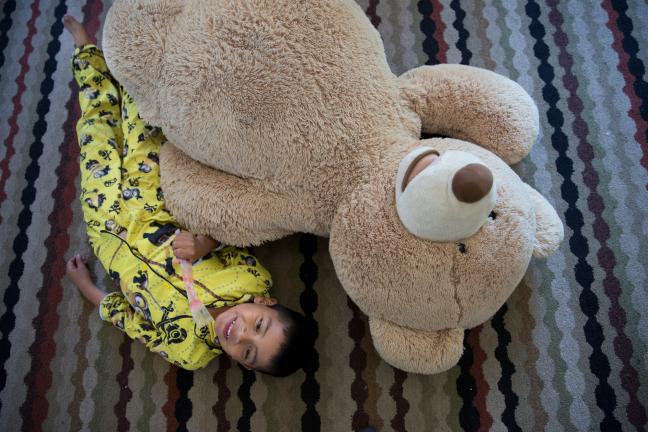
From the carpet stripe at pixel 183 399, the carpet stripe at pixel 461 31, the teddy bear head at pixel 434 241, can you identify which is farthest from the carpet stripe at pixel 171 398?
the carpet stripe at pixel 461 31

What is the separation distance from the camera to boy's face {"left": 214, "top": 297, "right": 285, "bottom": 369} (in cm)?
86

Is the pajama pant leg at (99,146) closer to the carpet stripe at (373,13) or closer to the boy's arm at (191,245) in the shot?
the boy's arm at (191,245)

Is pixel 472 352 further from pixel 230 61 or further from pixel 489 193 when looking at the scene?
pixel 230 61

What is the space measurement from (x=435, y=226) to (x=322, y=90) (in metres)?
0.27

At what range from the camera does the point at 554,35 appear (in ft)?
3.60

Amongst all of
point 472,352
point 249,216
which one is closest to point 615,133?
point 472,352

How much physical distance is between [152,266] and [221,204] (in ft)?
0.73

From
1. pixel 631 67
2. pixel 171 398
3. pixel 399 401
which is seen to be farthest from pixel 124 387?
pixel 631 67

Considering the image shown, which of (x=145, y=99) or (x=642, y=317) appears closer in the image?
(x=145, y=99)

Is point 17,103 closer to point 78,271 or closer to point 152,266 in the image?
point 78,271

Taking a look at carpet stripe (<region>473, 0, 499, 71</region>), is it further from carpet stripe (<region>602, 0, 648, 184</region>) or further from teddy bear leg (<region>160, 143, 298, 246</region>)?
teddy bear leg (<region>160, 143, 298, 246</region>)

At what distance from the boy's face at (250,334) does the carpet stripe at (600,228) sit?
2.17 feet

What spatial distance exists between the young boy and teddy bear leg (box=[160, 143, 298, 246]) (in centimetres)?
8

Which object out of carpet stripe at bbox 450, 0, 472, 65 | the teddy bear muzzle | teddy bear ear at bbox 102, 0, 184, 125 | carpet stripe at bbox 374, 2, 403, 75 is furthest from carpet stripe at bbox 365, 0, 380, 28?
the teddy bear muzzle
